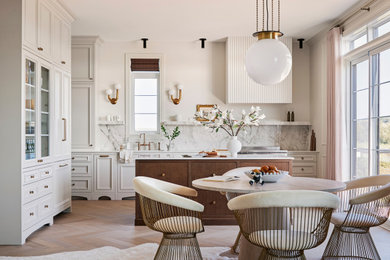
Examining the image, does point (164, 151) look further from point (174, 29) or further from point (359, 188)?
point (359, 188)

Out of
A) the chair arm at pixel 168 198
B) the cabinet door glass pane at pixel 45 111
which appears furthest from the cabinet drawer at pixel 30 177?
the chair arm at pixel 168 198

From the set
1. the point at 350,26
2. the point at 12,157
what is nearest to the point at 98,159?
the point at 12,157

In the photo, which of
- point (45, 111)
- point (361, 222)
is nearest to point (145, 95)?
point (45, 111)

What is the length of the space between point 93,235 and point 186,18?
3318 millimetres

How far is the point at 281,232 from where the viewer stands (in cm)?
229

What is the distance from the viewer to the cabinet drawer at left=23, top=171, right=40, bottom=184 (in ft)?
12.8

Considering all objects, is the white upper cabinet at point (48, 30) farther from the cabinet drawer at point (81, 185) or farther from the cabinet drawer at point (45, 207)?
the cabinet drawer at point (81, 185)

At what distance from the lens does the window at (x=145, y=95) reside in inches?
280

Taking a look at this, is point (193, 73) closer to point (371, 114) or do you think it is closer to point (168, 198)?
point (371, 114)

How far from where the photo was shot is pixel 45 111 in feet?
15.2

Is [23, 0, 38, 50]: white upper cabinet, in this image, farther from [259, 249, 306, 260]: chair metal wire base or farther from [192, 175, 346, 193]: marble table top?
[259, 249, 306, 260]: chair metal wire base

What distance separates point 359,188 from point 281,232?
1.40m

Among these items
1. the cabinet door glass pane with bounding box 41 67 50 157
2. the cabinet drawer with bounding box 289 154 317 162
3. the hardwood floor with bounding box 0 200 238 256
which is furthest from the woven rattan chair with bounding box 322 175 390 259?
the cabinet drawer with bounding box 289 154 317 162

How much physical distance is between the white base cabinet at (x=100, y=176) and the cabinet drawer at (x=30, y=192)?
7.64 ft
